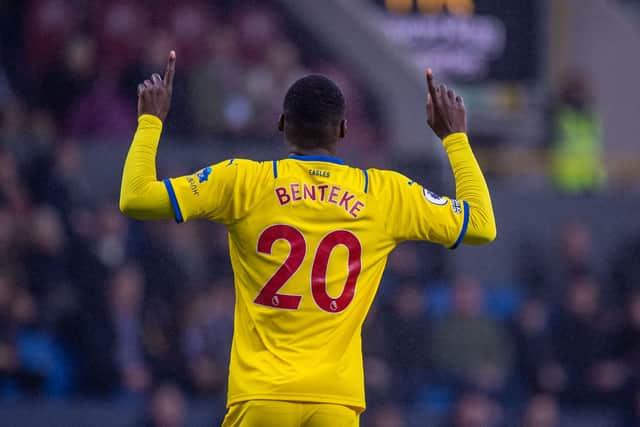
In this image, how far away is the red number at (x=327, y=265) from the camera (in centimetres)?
412

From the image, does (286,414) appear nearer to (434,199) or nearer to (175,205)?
(175,205)

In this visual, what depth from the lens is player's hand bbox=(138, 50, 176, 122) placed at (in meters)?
4.32

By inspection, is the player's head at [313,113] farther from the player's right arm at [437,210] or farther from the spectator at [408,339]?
the spectator at [408,339]

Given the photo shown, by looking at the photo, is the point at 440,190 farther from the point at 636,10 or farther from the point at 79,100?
the point at 636,10

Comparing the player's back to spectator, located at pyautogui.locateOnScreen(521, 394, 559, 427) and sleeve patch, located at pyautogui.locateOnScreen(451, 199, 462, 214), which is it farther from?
spectator, located at pyautogui.locateOnScreen(521, 394, 559, 427)

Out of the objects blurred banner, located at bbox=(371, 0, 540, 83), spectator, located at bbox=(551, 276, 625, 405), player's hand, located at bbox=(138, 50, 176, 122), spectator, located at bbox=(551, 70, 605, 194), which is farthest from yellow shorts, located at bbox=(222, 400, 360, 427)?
blurred banner, located at bbox=(371, 0, 540, 83)

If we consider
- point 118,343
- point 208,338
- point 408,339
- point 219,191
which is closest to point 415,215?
point 219,191

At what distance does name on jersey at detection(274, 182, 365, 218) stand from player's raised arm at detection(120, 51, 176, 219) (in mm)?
387

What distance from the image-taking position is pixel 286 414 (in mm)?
4039

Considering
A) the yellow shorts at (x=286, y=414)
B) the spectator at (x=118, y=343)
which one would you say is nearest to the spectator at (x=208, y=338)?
the spectator at (x=118, y=343)

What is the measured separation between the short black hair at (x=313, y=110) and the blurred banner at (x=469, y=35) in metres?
11.6

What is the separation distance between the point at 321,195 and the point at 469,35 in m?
12.6

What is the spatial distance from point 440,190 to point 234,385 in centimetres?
790

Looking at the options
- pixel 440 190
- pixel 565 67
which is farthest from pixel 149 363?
pixel 565 67
